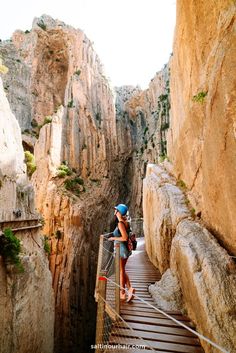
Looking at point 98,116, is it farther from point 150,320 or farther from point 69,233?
point 150,320

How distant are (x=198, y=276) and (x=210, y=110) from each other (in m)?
3.26

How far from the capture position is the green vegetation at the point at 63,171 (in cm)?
2240

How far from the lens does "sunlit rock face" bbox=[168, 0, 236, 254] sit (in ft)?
12.9

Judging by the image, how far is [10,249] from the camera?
329 inches

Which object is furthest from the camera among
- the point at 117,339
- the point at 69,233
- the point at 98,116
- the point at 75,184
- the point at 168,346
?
the point at 98,116

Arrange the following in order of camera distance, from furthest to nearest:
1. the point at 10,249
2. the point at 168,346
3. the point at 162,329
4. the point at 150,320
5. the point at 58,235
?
the point at 58,235 < the point at 10,249 < the point at 150,320 < the point at 162,329 < the point at 168,346

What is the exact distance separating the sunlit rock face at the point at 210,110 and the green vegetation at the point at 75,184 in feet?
52.0

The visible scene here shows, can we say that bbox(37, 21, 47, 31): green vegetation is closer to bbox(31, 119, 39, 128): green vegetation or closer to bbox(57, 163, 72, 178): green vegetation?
bbox(31, 119, 39, 128): green vegetation

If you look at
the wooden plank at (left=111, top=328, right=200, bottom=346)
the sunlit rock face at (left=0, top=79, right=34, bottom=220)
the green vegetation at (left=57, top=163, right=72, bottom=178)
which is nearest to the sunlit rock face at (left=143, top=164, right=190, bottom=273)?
the wooden plank at (left=111, top=328, right=200, bottom=346)

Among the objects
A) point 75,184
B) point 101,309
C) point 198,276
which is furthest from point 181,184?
point 75,184

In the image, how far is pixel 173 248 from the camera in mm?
5641

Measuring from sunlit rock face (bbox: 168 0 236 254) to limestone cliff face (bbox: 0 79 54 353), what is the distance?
7069 mm

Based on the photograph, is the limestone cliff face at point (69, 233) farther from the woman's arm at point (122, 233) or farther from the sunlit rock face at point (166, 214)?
the woman's arm at point (122, 233)

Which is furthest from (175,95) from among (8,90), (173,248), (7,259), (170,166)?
(8,90)
